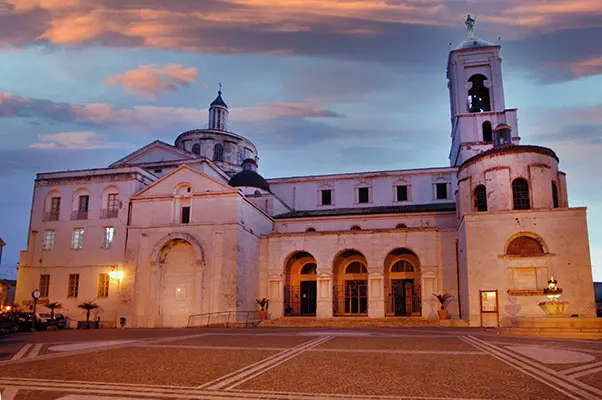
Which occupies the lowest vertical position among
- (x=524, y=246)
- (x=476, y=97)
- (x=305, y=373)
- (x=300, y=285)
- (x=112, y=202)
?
(x=305, y=373)

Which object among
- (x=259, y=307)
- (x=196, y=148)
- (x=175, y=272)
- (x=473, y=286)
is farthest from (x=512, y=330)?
(x=196, y=148)

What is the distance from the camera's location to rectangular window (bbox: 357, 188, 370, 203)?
1767 inches

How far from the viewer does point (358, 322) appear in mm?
32219

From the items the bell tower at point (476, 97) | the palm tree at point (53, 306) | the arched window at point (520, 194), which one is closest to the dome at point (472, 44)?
the bell tower at point (476, 97)

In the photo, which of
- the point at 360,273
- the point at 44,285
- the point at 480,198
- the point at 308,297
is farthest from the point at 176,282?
the point at 480,198

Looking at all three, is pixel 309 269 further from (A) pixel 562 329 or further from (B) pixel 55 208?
(A) pixel 562 329

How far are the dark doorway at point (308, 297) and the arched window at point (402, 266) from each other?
6553 millimetres

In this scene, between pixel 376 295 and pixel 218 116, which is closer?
pixel 376 295

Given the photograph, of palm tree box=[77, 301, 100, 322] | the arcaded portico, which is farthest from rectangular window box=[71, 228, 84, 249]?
the arcaded portico

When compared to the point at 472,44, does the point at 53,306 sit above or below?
below

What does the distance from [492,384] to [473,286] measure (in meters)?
22.0

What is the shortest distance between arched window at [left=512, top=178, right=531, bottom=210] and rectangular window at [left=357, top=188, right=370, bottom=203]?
631 inches

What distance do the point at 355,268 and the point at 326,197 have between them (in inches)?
378

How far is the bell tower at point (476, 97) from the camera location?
43062 millimetres
